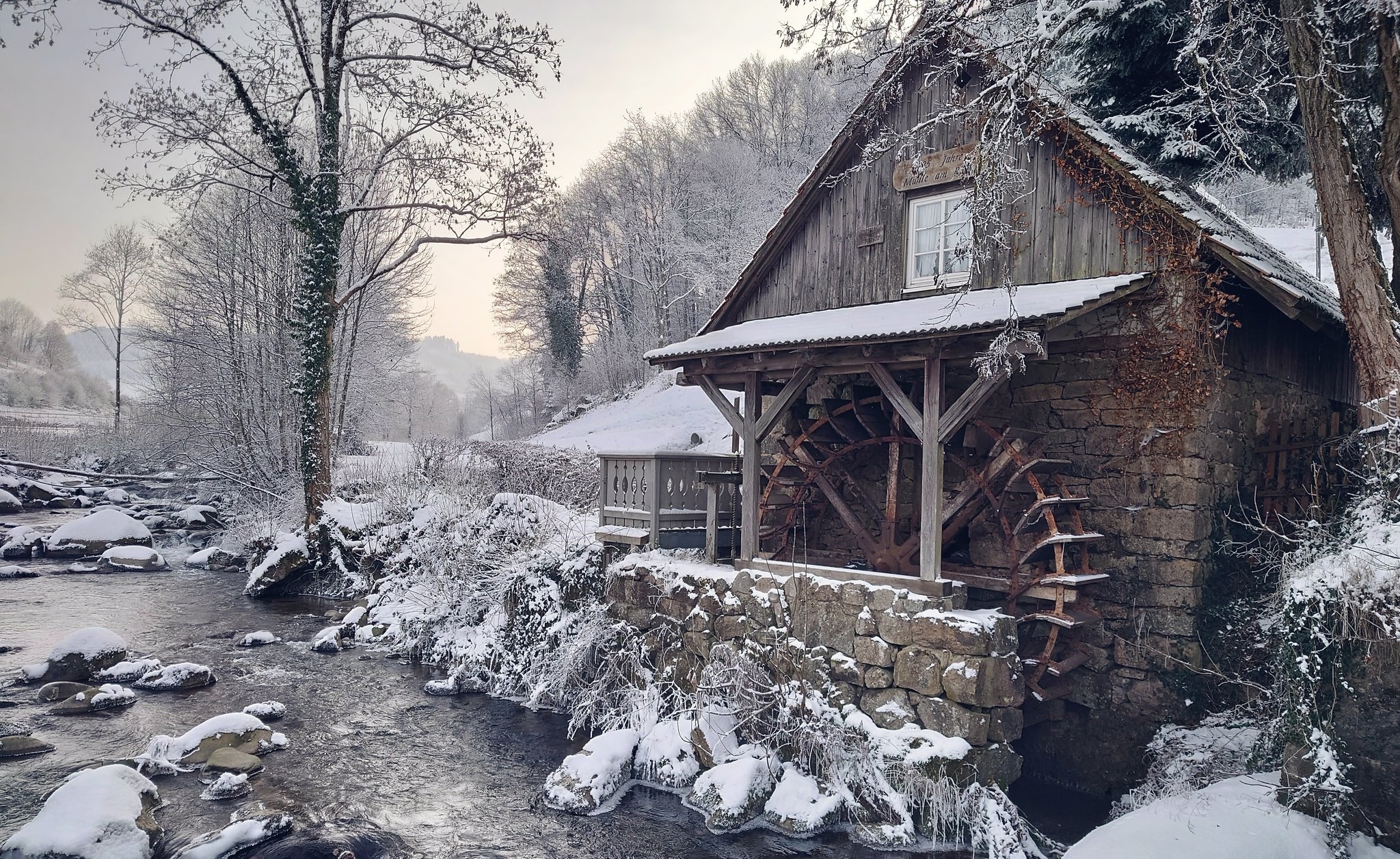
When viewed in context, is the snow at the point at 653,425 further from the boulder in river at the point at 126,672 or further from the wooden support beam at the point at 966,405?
the wooden support beam at the point at 966,405

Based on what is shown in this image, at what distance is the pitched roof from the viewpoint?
5996mm

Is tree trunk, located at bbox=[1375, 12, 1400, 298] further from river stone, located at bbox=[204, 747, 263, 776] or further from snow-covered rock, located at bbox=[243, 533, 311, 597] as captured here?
snow-covered rock, located at bbox=[243, 533, 311, 597]

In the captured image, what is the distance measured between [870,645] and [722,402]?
2.85 meters

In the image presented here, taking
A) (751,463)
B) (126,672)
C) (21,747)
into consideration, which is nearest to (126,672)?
(126,672)

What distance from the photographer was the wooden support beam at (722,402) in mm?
8047

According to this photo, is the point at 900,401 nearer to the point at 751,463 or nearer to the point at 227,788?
the point at 751,463

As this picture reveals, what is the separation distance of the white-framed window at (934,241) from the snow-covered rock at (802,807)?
15.0 ft

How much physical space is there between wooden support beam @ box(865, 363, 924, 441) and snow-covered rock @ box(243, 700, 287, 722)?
6.66 meters

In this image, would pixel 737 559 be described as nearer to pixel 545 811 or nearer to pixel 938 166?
pixel 545 811

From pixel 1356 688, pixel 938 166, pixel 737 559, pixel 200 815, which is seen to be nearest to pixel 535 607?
pixel 737 559

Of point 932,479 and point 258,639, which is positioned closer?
point 932,479

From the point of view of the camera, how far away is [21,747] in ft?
→ 22.2

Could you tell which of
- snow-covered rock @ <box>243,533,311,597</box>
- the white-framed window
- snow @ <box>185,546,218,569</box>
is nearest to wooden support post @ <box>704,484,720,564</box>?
the white-framed window

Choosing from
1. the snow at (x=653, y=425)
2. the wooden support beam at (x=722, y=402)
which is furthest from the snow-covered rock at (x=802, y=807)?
the snow at (x=653, y=425)
